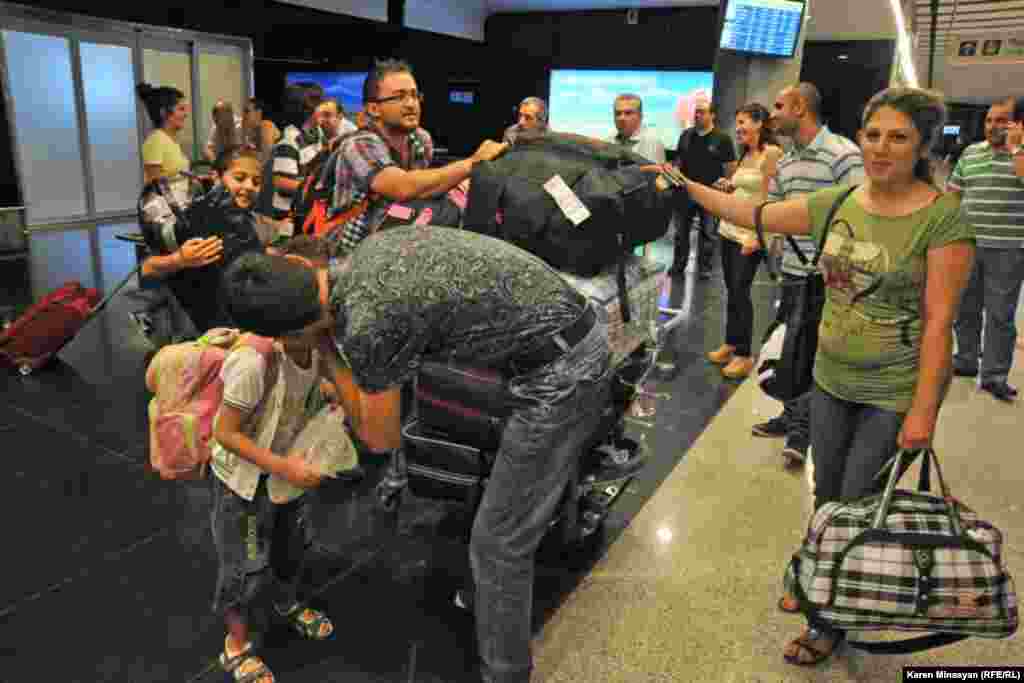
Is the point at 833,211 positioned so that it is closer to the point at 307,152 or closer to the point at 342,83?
the point at 307,152

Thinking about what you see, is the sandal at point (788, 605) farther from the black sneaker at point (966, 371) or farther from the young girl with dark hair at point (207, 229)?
the black sneaker at point (966, 371)

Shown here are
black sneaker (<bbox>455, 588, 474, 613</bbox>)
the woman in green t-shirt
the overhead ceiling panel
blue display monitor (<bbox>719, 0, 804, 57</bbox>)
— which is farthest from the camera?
the overhead ceiling panel

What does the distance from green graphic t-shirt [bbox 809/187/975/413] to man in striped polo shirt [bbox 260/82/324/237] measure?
9.14ft

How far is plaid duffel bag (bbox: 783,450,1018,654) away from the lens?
1.63 meters

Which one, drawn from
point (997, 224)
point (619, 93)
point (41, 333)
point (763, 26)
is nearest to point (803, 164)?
point (997, 224)

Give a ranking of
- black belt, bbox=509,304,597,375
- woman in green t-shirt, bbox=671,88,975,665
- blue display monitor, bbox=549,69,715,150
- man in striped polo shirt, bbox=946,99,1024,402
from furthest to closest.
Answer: blue display monitor, bbox=549,69,715,150 → man in striped polo shirt, bbox=946,99,1024,402 → woman in green t-shirt, bbox=671,88,975,665 → black belt, bbox=509,304,597,375

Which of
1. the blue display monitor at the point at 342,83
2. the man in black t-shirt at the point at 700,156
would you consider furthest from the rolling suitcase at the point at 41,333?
the blue display monitor at the point at 342,83

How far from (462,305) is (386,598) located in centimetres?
130

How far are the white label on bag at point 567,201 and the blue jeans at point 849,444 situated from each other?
89cm

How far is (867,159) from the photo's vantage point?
179 centimetres

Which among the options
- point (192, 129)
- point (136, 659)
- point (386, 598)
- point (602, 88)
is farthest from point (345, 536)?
point (602, 88)

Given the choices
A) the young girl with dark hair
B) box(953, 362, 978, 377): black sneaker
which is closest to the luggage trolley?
the young girl with dark hair

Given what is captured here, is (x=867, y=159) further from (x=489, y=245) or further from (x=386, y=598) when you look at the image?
(x=386, y=598)

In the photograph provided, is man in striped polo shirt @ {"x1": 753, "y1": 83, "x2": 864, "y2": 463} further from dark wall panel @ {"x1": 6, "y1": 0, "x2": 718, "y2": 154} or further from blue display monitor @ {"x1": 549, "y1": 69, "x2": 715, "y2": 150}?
dark wall panel @ {"x1": 6, "y1": 0, "x2": 718, "y2": 154}
